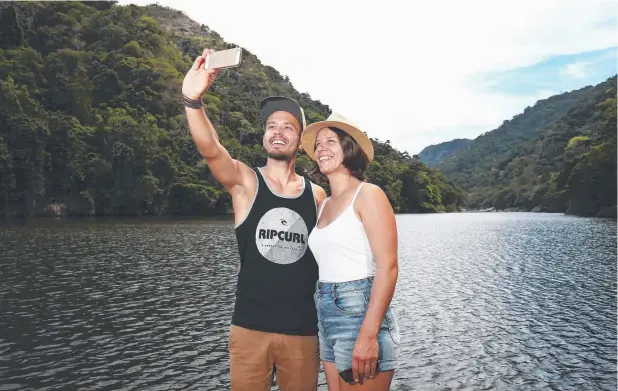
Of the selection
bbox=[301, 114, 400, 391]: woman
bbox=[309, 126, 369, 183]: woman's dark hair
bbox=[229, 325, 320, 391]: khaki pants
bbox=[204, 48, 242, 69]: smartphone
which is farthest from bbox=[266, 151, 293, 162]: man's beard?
bbox=[229, 325, 320, 391]: khaki pants

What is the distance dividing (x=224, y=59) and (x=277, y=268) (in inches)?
65.9

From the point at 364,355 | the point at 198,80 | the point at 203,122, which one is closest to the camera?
the point at 364,355

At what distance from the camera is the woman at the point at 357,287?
3354mm

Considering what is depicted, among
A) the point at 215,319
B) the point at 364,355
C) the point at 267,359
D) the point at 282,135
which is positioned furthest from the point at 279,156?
the point at 215,319

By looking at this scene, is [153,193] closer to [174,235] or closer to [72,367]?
[174,235]

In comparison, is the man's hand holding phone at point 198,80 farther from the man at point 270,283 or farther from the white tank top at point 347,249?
the white tank top at point 347,249

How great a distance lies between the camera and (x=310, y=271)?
3984 millimetres

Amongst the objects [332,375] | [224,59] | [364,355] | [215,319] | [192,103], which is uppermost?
[224,59]

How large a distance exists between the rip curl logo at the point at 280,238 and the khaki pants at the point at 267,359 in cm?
64

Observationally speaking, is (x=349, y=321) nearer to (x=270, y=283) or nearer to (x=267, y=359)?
(x=270, y=283)

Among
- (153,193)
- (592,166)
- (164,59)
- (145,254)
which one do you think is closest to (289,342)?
(145,254)

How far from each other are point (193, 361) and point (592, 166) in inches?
3771

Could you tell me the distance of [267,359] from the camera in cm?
397

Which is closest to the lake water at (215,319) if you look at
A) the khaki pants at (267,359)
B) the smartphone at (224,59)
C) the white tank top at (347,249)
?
the khaki pants at (267,359)
